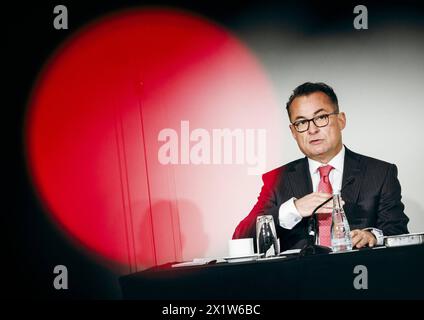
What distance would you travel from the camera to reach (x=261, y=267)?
2.20m

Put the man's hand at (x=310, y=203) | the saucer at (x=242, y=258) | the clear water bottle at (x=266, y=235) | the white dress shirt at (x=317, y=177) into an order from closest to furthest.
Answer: the saucer at (x=242, y=258)
the clear water bottle at (x=266, y=235)
the man's hand at (x=310, y=203)
the white dress shirt at (x=317, y=177)

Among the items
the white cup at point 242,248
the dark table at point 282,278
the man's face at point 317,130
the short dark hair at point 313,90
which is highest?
the short dark hair at point 313,90

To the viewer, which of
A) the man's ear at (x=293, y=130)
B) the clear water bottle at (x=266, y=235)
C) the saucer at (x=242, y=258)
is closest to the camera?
the saucer at (x=242, y=258)

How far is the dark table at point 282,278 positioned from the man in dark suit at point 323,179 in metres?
0.67

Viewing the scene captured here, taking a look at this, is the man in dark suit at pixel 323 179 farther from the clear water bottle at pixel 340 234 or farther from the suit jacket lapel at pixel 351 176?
the clear water bottle at pixel 340 234

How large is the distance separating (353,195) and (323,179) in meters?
0.22

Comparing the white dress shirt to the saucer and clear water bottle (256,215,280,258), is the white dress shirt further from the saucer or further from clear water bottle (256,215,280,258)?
the saucer

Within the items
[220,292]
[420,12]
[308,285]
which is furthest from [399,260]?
[420,12]

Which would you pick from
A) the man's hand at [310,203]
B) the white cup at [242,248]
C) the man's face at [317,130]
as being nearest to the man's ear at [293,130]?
the man's face at [317,130]

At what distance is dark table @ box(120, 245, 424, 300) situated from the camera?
219 cm

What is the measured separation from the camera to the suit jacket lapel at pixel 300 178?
3330 mm

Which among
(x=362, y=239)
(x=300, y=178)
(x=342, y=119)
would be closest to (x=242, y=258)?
(x=362, y=239)

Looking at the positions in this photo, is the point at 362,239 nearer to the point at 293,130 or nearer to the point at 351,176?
the point at 351,176

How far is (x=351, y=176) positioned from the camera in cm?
325
